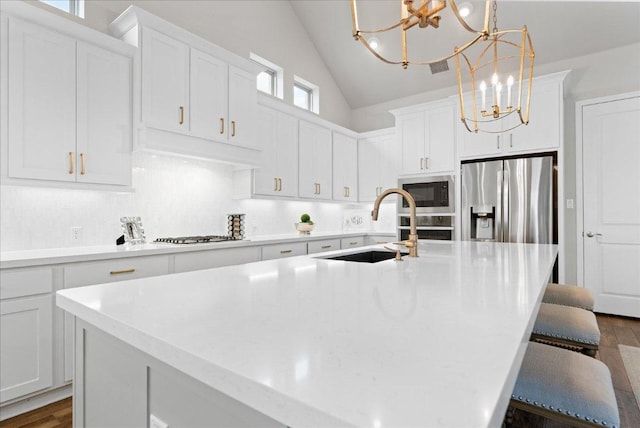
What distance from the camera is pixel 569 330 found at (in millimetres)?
1591

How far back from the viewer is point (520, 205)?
3.75m

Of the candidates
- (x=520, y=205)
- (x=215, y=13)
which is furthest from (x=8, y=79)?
(x=520, y=205)

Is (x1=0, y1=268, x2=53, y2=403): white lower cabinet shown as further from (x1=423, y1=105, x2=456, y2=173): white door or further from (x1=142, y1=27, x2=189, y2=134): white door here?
(x1=423, y1=105, x2=456, y2=173): white door

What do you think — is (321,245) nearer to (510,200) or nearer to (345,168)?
(345,168)

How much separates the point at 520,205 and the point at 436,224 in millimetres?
961

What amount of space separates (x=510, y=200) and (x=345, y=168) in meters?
2.24

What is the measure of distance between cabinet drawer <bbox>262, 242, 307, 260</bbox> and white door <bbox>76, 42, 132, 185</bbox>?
138cm

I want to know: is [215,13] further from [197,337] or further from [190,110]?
[197,337]

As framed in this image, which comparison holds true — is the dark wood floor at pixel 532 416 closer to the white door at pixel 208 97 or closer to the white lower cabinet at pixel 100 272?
the white lower cabinet at pixel 100 272

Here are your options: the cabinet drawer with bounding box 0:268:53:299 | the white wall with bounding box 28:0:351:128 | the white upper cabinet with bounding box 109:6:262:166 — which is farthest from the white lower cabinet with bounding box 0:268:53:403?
the white wall with bounding box 28:0:351:128

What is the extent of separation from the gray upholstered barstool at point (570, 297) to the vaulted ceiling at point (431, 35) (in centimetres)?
312

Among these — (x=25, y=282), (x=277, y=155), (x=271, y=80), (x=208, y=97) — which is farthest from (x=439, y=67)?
(x=25, y=282)

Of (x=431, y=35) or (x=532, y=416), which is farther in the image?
(x=431, y=35)

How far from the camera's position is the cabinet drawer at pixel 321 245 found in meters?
4.06
